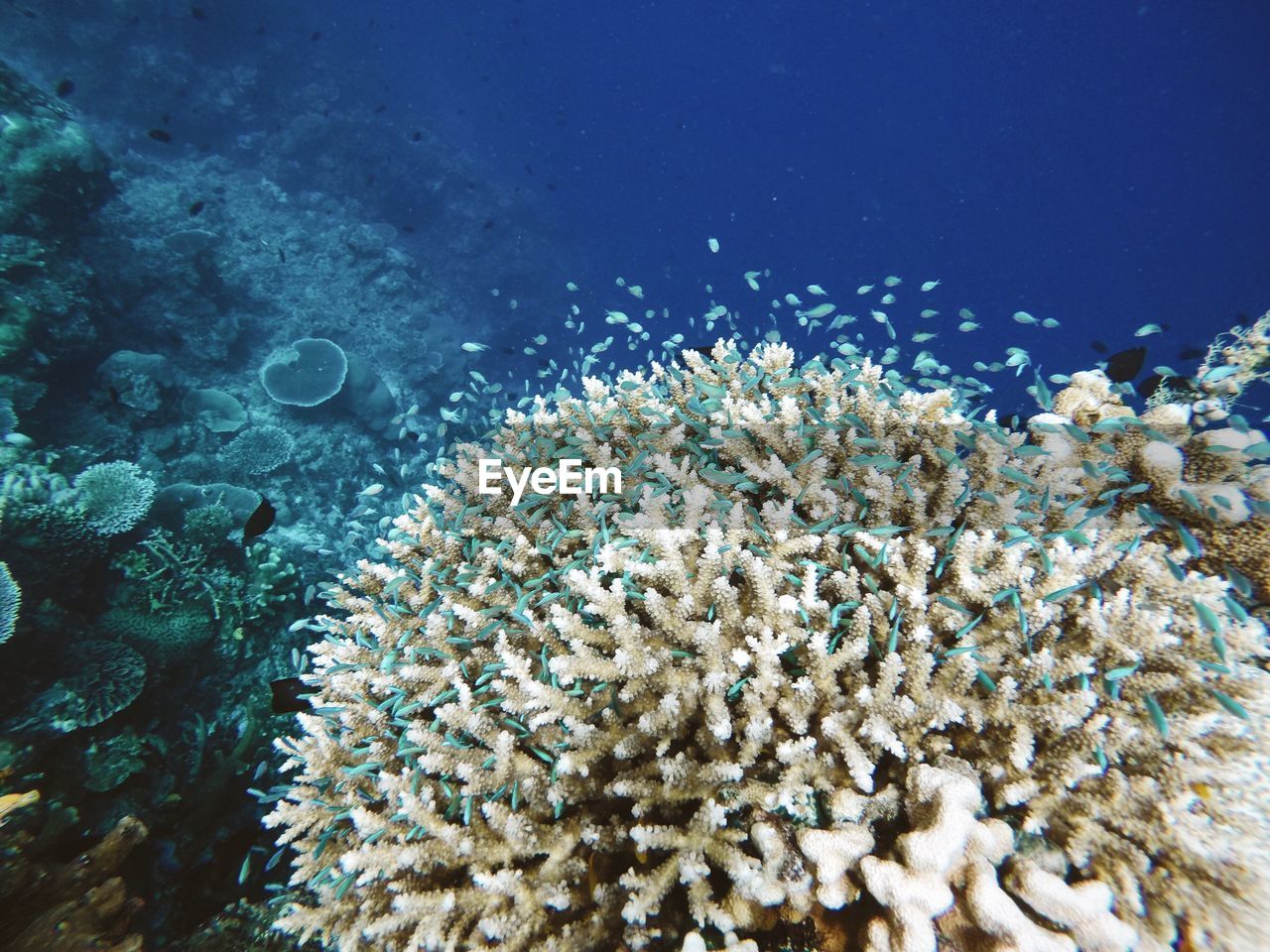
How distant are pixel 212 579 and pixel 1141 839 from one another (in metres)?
8.49

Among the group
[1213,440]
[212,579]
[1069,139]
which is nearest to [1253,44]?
[1069,139]

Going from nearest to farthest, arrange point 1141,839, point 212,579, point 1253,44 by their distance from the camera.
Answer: point 1141,839 → point 212,579 → point 1253,44

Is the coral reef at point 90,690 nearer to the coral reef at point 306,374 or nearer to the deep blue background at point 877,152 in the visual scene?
the coral reef at point 306,374

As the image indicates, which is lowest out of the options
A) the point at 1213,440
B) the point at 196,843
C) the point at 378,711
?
the point at 196,843

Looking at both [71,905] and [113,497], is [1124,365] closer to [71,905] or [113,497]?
[71,905]

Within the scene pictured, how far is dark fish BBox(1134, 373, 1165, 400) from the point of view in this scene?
19.6 ft

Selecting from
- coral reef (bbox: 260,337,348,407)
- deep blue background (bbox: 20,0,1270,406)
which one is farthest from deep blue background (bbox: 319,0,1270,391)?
coral reef (bbox: 260,337,348,407)

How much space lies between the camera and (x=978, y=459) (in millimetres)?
3430

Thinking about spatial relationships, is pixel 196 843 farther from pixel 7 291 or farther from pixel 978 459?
pixel 7 291

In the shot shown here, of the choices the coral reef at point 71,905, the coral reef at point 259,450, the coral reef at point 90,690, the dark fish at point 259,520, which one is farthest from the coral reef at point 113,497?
the coral reef at point 71,905
